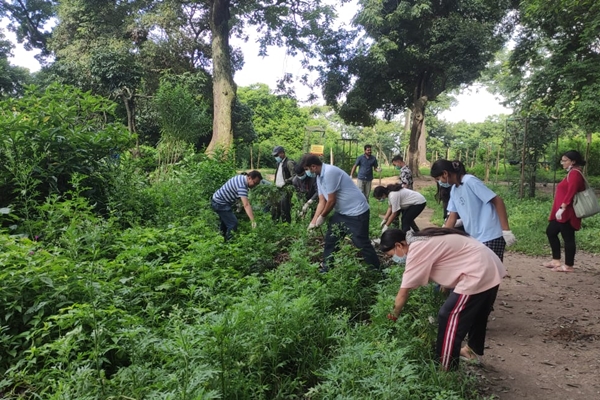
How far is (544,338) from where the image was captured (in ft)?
13.6

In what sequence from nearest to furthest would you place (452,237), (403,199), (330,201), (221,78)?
1. (452,237)
2. (330,201)
3. (403,199)
4. (221,78)

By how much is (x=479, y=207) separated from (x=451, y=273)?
1.22 m

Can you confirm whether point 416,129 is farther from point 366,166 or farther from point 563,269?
point 563,269

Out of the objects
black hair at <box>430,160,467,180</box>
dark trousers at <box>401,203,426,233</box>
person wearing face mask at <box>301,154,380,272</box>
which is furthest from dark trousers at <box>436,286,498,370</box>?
dark trousers at <box>401,203,426,233</box>

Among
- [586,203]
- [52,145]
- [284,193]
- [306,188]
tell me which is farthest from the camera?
[284,193]

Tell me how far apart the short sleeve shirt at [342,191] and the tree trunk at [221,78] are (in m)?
11.2

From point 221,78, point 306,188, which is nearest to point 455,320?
point 306,188

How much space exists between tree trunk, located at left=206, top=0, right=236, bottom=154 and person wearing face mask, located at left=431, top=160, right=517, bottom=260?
12410 mm

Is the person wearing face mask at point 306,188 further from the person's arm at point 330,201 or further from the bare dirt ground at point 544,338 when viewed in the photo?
the bare dirt ground at point 544,338

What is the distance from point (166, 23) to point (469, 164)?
1927 centimetres

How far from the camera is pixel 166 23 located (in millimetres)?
19625

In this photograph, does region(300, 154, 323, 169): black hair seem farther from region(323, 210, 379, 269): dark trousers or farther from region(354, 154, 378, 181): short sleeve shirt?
region(354, 154, 378, 181): short sleeve shirt

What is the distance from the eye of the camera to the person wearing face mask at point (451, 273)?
2930 millimetres

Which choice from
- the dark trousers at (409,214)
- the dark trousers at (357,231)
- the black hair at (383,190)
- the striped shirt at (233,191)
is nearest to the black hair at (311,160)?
the dark trousers at (357,231)
